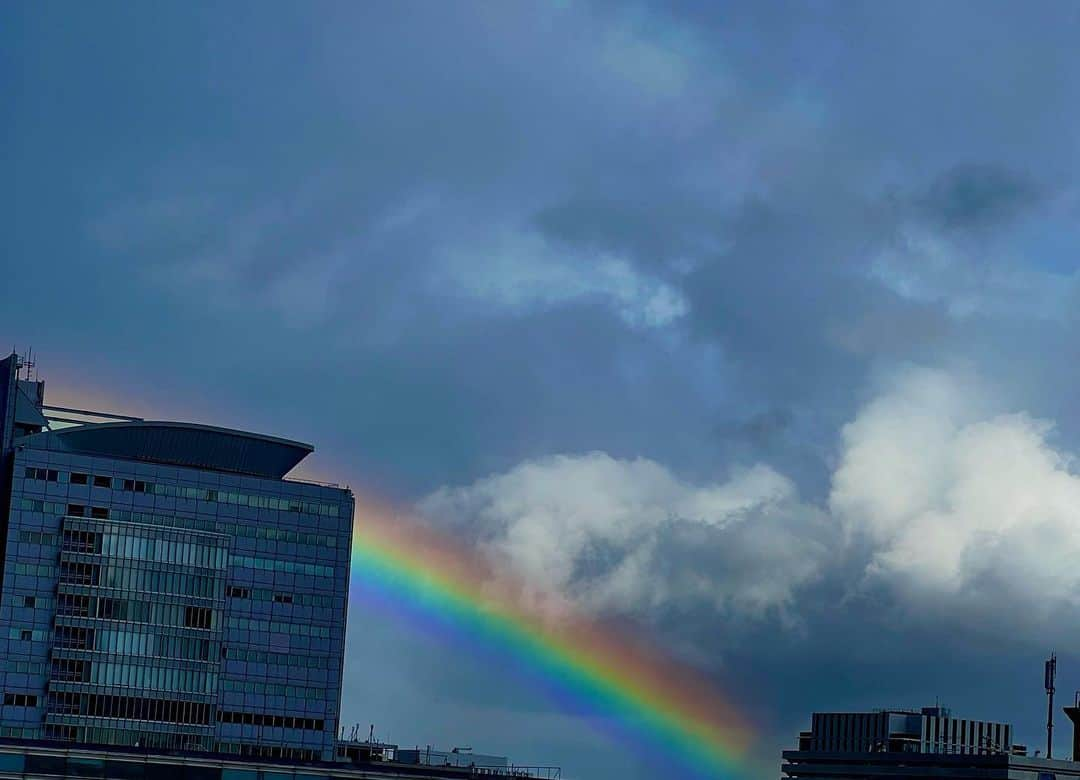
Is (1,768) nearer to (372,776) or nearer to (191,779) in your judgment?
(191,779)

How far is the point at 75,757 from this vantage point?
112188 millimetres

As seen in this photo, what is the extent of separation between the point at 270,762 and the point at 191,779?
21.9ft

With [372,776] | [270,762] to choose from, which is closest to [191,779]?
[270,762]

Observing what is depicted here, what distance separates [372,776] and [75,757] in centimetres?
2256

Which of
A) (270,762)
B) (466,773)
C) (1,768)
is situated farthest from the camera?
(466,773)

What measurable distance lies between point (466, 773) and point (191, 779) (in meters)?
33.0

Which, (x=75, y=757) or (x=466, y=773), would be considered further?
(x=466, y=773)

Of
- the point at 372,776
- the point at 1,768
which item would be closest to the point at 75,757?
the point at 1,768

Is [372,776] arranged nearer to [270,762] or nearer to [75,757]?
[270,762]

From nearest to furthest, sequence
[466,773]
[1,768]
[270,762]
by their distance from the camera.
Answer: [1,768]
[270,762]
[466,773]

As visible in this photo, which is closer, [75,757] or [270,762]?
[75,757]

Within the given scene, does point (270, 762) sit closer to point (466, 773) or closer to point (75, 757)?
point (75, 757)

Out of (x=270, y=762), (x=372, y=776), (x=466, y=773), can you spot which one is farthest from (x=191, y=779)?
(x=466, y=773)

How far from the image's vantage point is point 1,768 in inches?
4289
